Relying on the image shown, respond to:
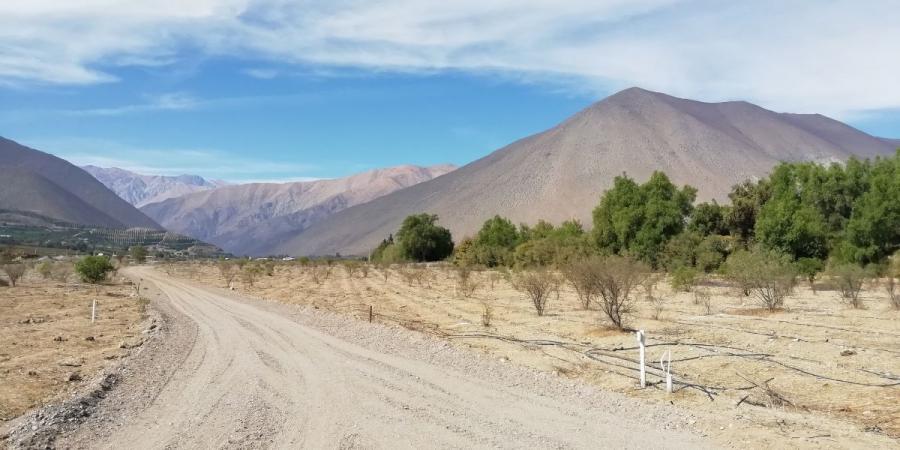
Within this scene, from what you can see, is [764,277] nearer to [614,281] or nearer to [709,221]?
[614,281]

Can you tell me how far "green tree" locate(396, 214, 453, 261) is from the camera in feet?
335

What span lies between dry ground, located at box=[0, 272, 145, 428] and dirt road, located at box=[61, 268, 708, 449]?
6.00ft

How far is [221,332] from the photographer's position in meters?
20.8

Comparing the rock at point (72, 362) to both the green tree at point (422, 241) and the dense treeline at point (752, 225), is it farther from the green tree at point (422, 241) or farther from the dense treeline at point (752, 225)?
the green tree at point (422, 241)

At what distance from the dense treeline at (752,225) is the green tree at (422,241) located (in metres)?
15.8

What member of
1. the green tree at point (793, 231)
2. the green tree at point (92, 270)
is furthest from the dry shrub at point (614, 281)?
the green tree at point (92, 270)

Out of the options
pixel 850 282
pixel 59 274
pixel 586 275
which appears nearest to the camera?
pixel 586 275

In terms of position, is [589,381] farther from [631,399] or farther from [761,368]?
[761,368]

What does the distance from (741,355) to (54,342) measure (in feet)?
56.2

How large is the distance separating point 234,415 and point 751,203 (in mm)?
71697

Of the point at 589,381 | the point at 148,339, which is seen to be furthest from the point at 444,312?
the point at 589,381

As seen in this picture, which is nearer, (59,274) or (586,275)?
(586,275)

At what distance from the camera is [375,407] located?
10664 mm

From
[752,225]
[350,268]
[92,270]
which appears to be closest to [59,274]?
[92,270]
